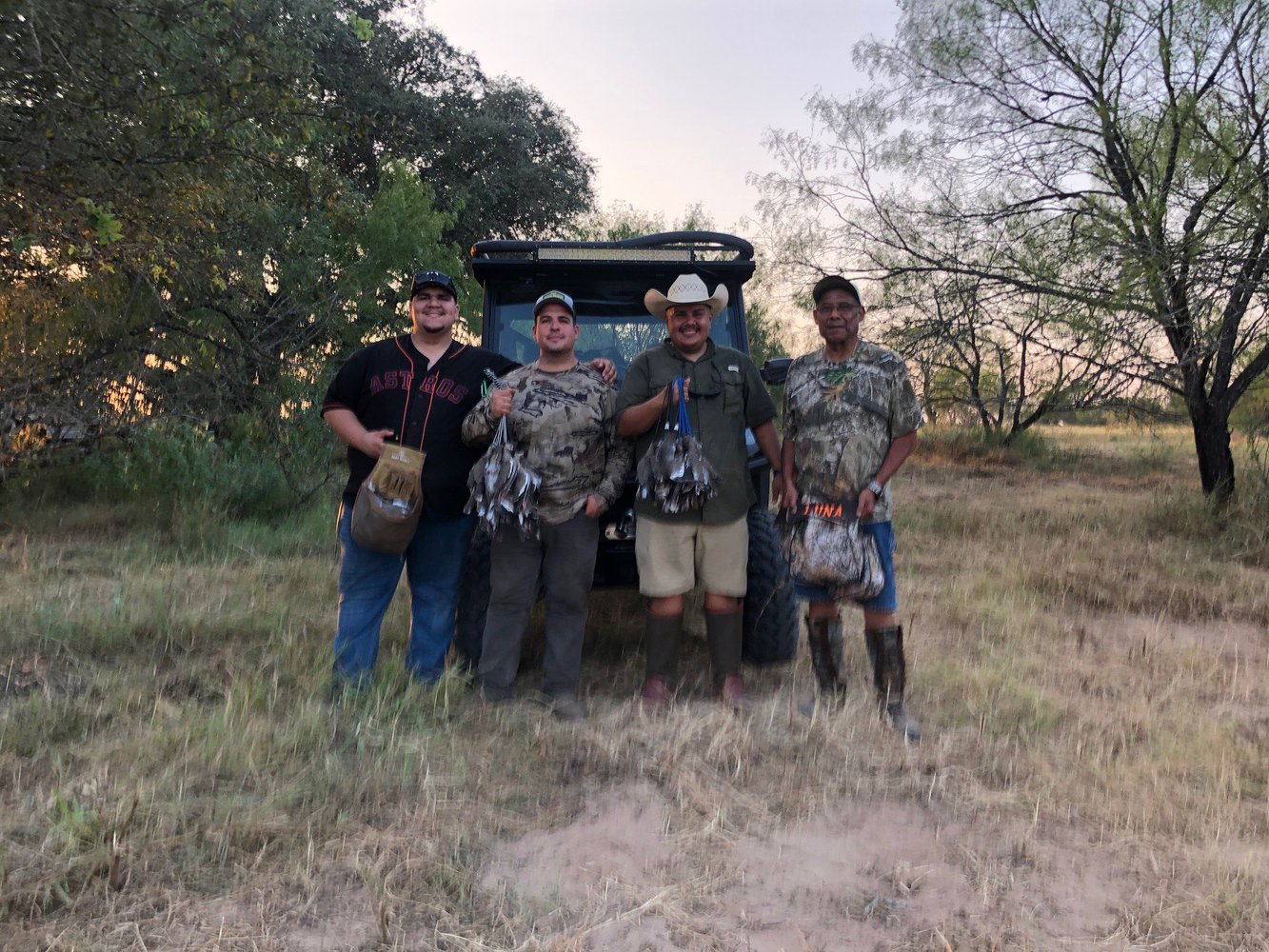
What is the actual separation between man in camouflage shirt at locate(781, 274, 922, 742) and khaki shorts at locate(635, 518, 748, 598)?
268mm

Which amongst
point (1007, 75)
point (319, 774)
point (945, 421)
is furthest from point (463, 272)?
point (319, 774)

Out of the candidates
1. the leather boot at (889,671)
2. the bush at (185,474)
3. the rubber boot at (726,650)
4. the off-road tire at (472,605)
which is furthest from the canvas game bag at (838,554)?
the bush at (185,474)

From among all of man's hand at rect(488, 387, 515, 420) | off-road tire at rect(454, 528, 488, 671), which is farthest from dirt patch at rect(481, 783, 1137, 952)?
man's hand at rect(488, 387, 515, 420)

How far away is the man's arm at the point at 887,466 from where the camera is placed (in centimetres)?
378

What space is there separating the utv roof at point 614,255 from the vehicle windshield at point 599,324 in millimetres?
153

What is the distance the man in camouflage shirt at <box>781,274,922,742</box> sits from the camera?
3.83 meters

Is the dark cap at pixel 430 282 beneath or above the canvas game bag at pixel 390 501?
above

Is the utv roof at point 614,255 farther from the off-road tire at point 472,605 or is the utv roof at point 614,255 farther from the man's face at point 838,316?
the off-road tire at point 472,605

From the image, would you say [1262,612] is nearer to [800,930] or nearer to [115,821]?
[800,930]

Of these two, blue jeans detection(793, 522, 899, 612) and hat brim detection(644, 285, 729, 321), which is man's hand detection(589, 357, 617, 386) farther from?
blue jeans detection(793, 522, 899, 612)

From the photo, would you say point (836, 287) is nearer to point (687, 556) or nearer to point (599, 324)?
point (687, 556)

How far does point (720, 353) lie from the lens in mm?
4012

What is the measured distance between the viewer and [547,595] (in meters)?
4.04

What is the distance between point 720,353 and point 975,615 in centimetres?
287
